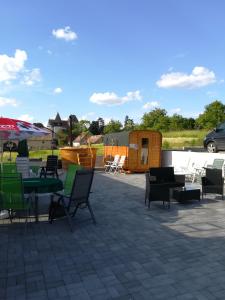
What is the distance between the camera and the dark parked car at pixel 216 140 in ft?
52.9

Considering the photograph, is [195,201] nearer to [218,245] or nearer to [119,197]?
[119,197]

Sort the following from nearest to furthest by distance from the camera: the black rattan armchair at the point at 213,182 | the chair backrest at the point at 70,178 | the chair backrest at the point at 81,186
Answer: the chair backrest at the point at 81,186
the chair backrest at the point at 70,178
the black rattan armchair at the point at 213,182

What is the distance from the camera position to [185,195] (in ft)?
27.6

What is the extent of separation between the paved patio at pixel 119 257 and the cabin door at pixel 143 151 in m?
8.73

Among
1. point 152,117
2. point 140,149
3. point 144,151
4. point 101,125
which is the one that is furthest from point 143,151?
point 101,125

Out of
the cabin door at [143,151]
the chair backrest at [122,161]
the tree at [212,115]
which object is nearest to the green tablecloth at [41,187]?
the chair backrest at [122,161]

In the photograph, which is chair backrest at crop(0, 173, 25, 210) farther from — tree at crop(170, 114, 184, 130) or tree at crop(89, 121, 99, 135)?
tree at crop(89, 121, 99, 135)

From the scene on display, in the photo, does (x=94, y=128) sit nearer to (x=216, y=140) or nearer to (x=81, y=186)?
(x=216, y=140)

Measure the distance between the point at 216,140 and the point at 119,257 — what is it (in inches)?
507

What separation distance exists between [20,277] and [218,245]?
298cm

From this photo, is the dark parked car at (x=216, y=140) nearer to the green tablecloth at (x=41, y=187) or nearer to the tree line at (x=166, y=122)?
the green tablecloth at (x=41, y=187)

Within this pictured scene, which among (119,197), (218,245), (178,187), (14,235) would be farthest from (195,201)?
(14,235)

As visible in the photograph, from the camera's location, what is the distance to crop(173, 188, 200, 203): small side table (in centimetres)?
838

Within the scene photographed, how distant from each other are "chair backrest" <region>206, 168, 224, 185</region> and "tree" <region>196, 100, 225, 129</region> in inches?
2512
